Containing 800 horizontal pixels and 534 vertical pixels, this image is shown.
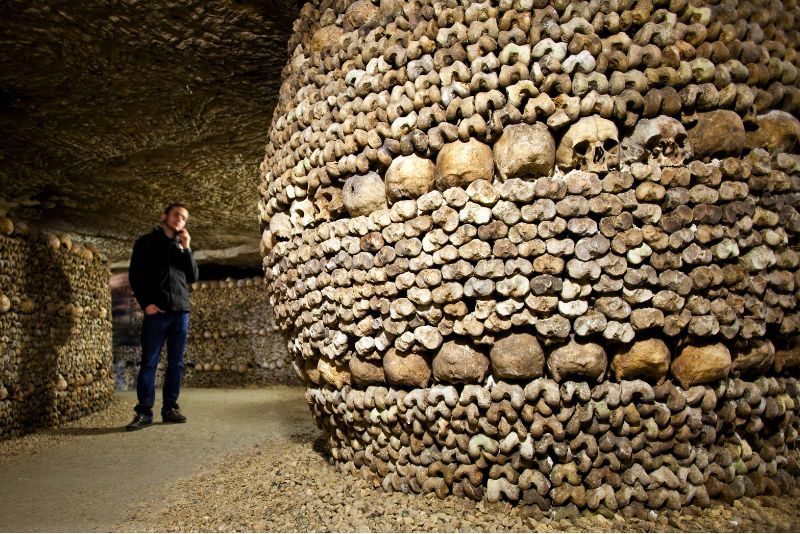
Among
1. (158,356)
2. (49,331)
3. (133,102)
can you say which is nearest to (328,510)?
(158,356)

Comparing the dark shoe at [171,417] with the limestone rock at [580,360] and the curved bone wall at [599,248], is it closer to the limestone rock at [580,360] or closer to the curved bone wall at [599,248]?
the curved bone wall at [599,248]

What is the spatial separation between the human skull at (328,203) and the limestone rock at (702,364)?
1.32 m

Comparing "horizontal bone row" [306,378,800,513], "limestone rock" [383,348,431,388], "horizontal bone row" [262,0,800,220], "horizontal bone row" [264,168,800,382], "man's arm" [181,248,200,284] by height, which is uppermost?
"horizontal bone row" [262,0,800,220]

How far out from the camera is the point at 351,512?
5.49 feet

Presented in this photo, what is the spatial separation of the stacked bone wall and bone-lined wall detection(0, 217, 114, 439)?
2.39 metres

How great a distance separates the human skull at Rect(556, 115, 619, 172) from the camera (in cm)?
150

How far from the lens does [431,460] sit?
67.7 inches

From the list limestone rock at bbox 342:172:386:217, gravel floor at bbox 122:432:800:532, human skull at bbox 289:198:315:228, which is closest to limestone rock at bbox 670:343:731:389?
gravel floor at bbox 122:432:800:532

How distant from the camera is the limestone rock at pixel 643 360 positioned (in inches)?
59.0

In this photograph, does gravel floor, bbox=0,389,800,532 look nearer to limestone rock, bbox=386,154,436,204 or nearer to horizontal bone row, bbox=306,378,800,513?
horizontal bone row, bbox=306,378,800,513

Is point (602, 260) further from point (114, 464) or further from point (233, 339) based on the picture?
point (233, 339)

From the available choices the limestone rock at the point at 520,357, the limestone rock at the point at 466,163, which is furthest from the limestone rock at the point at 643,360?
the limestone rock at the point at 466,163

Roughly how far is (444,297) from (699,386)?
0.87 meters

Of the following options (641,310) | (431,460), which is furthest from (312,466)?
(641,310)
